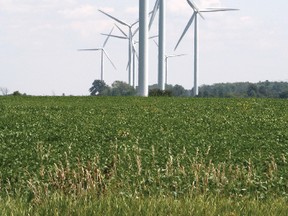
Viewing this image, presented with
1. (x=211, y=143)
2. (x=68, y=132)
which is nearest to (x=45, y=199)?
(x=211, y=143)

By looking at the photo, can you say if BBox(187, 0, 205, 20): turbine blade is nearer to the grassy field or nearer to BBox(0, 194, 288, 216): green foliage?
the grassy field

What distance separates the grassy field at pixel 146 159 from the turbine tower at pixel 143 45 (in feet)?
67.1

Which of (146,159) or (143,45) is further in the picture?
(143,45)

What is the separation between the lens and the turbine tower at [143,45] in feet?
219

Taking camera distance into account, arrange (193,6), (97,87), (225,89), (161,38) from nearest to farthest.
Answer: (161,38)
(193,6)
(97,87)
(225,89)

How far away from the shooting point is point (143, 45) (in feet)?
224

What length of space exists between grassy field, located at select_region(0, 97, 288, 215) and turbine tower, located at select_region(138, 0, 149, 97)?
20.5m

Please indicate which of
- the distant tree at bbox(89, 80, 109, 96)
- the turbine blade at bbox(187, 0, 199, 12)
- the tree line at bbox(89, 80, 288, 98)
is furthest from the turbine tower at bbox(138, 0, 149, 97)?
the distant tree at bbox(89, 80, 109, 96)

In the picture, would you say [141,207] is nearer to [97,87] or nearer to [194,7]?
[194,7]

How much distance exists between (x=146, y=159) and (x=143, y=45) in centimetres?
4817

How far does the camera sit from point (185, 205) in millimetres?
12523

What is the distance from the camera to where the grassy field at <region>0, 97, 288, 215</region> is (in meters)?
13.1

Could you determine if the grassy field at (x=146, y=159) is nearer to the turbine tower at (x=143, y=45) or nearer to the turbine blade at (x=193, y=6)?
the turbine tower at (x=143, y=45)

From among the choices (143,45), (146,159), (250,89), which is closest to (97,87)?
(250,89)
